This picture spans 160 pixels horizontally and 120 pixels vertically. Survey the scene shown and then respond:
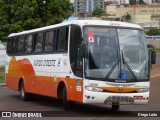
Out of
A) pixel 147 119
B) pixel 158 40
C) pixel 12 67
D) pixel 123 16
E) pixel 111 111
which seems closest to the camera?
pixel 147 119

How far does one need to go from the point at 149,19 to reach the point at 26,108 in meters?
168

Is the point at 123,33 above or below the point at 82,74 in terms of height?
above

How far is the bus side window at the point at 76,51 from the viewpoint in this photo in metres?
16.4

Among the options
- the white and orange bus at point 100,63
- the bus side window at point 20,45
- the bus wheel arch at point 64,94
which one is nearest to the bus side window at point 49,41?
the white and orange bus at point 100,63

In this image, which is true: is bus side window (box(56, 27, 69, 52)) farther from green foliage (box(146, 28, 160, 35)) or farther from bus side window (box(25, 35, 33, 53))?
→ green foliage (box(146, 28, 160, 35))

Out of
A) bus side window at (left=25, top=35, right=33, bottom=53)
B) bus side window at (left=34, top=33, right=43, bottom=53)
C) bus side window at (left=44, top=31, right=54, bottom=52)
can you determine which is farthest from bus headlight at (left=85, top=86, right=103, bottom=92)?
bus side window at (left=25, top=35, right=33, bottom=53)

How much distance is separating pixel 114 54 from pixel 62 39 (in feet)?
8.16

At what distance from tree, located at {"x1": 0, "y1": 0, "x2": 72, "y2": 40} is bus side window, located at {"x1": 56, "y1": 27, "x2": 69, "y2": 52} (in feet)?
80.9

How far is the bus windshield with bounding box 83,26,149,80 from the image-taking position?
1599 cm

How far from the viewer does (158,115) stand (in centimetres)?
1605

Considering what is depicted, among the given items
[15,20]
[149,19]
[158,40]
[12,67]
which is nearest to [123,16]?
[149,19]

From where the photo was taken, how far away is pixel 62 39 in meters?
18.0

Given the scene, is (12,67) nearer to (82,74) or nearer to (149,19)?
(82,74)

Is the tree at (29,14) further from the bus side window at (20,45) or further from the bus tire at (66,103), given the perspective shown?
the bus tire at (66,103)
